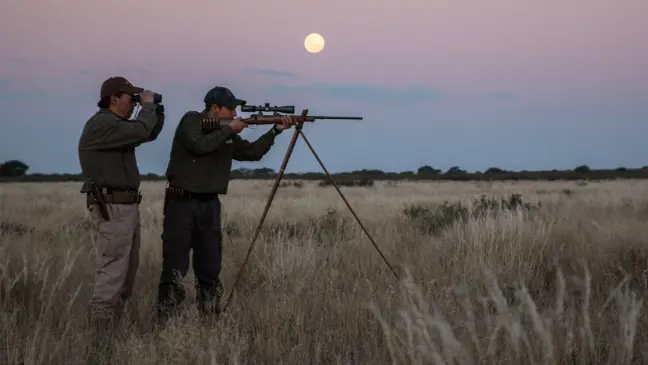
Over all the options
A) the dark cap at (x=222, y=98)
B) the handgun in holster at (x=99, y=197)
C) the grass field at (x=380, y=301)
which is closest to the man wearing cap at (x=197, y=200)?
the dark cap at (x=222, y=98)

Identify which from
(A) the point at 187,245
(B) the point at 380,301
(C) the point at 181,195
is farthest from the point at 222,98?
(B) the point at 380,301

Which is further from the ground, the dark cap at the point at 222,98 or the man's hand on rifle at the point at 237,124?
the dark cap at the point at 222,98

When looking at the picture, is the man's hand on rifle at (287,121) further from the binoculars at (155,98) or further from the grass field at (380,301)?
the grass field at (380,301)

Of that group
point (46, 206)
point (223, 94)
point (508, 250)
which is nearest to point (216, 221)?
point (223, 94)

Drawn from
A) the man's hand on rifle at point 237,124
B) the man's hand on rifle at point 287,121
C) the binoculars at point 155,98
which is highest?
the binoculars at point 155,98

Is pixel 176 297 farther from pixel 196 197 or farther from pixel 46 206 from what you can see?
pixel 46 206

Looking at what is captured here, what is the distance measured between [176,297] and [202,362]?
67.1 inches

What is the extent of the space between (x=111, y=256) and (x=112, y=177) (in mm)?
613

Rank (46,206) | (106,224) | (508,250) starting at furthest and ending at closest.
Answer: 1. (46,206)
2. (508,250)
3. (106,224)

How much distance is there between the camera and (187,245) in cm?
578

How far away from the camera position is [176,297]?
18.8 feet

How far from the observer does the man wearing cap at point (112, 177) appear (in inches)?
198

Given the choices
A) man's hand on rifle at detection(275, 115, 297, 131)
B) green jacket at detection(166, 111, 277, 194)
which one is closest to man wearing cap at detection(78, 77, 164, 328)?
green jacket at detection(166, 111, 277, 194)

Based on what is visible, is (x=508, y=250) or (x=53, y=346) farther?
→ (x=508, y=250)
